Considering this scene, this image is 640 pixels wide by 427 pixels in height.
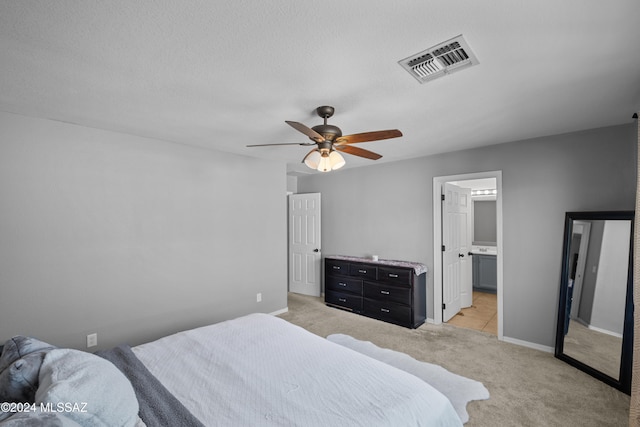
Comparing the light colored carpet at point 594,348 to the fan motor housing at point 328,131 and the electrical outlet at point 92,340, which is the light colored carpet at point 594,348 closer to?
the fan motor housing at point 328,131

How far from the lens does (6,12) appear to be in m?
1.31

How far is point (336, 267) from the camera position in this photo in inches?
189

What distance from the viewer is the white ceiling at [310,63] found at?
132 cm

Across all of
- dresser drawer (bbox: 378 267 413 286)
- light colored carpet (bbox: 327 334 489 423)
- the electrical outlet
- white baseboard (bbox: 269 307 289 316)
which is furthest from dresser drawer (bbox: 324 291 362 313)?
the electrical outlet

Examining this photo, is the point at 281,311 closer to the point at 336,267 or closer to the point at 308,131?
the point at 336,267

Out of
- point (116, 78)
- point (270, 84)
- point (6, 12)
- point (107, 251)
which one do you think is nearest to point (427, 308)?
point (270, 84)

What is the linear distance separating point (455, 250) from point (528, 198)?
135cm


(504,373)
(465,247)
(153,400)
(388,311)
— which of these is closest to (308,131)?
(153,400)

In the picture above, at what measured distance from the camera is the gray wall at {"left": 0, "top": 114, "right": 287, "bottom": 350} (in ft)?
8.23

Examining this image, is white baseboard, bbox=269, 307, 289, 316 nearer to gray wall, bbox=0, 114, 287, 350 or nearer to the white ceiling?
gray wall, bbox=0, 114, 287, 350

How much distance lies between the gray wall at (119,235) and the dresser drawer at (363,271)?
1.38 meters

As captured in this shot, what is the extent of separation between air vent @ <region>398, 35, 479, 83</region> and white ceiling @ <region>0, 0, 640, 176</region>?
59mm

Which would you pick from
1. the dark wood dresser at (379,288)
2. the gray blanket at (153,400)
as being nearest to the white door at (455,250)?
the dark wood dresser at (379,288)

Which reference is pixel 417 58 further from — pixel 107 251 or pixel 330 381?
pixel 107 251
